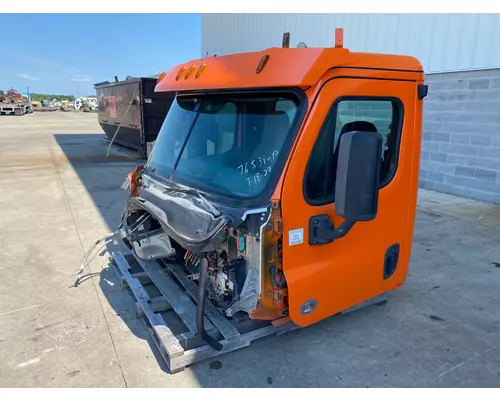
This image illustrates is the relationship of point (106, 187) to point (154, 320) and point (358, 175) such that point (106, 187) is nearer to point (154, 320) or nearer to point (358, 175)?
point (154, 320)

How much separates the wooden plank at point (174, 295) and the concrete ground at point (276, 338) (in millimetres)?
312

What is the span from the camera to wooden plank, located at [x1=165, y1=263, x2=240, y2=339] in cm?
289

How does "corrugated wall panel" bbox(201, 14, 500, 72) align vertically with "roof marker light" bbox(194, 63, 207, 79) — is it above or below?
above

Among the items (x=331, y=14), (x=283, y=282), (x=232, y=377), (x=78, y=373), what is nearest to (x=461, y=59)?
(x=331, y=14)

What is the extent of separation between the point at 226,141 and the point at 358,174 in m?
1.12

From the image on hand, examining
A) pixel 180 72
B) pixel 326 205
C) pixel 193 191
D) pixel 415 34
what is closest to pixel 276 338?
pixel 326 205

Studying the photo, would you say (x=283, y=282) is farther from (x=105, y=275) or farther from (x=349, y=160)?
(x=105, y=275)

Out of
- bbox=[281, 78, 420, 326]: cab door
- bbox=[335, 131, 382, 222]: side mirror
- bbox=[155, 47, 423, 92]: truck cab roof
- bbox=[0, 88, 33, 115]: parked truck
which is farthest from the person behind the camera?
bbox=[0, 88, 33, 115]: parked truck

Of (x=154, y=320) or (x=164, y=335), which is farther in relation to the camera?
(x=154, y=320)

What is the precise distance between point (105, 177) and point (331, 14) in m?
7.21

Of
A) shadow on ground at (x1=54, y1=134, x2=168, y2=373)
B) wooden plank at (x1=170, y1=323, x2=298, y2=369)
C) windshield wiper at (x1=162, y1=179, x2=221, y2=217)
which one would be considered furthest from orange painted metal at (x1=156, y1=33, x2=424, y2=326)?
shadow on ground at (x1=54, y1=134, x2=168, y2=373)

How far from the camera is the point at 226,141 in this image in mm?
2912

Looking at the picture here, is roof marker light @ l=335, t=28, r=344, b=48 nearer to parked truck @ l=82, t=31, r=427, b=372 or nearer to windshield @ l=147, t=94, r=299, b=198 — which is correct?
parked truck @ l=82, t=31, r=427, b=372

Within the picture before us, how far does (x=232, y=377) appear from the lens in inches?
104
